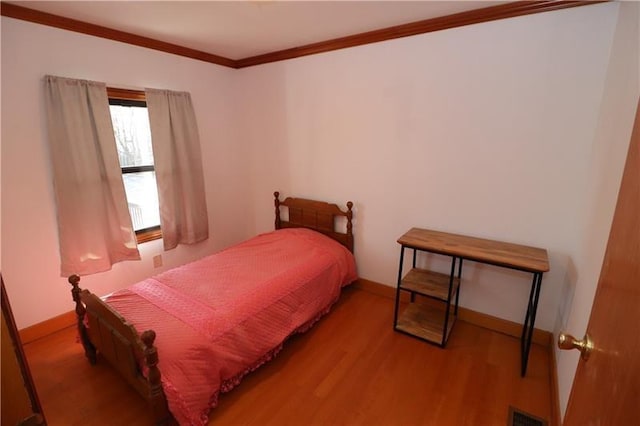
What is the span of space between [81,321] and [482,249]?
2.73 meters

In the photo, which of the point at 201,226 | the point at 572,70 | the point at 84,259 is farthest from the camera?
the point at 201,226

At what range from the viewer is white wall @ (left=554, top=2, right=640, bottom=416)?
1.34m

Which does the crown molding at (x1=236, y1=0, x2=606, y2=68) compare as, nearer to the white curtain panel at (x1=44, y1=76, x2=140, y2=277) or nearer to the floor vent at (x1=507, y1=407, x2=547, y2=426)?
the white curtain panel at (x1=44, y1=76, x2=140, y2=277)

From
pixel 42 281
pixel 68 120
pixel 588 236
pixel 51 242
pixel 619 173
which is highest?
pixel 68 120

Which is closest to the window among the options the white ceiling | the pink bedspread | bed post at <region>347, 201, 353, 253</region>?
the white ceiling

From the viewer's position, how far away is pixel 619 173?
132 centimetres

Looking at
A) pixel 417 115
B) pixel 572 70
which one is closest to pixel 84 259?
pixel 417 115

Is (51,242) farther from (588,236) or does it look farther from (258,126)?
(588,236)

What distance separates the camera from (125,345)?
5.25ft

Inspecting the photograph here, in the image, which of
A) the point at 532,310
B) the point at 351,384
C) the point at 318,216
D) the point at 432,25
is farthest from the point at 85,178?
the point at 532,310

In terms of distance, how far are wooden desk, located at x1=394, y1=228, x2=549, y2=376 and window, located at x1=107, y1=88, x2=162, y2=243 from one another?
239 centimetres

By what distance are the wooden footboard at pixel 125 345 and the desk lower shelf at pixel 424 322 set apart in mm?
1710

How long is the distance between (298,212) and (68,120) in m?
2.05

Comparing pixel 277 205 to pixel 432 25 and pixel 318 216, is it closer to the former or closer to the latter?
pixel 318 216
